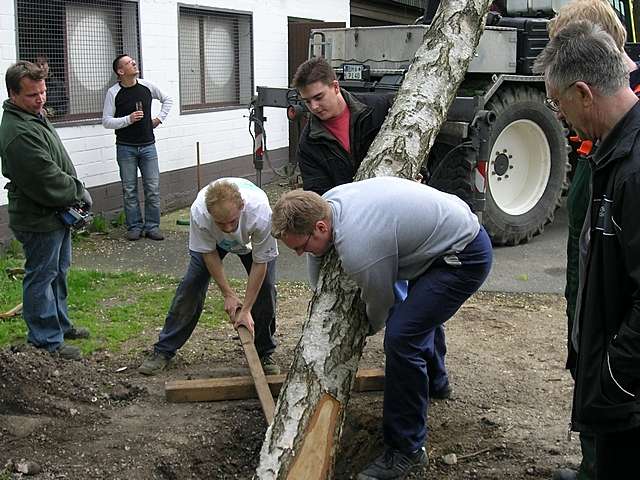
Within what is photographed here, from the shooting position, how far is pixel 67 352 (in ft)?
18.1

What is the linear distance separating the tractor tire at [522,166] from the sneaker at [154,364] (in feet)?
14.3

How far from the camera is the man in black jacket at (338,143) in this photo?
194 inches

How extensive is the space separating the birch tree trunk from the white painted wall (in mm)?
4880

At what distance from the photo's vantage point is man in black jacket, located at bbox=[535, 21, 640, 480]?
2.47 m

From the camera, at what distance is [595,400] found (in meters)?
2.59

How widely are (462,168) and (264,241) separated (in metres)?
3.90

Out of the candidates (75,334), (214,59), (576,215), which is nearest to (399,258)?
(576,215)

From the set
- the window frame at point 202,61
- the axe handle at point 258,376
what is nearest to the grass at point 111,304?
the axe handle at point 258,376

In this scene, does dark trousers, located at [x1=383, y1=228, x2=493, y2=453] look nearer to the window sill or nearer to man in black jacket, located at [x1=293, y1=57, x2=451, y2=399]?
man in black jacket, located at [x1=293, y1=57, x2=451, y2=399]

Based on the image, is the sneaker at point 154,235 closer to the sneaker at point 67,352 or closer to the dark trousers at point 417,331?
the sneaker at point 67,352

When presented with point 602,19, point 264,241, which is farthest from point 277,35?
point 602,19

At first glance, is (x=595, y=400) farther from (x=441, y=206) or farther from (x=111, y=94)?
(x=111, y=94)

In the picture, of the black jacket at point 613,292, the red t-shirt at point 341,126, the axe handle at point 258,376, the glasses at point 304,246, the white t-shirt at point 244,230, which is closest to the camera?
the black jacket at point 613,292

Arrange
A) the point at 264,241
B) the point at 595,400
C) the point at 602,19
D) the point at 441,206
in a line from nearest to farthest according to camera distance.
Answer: the point at 595,400
the point at 602,19
the point at 441,206
the point at 264,241
